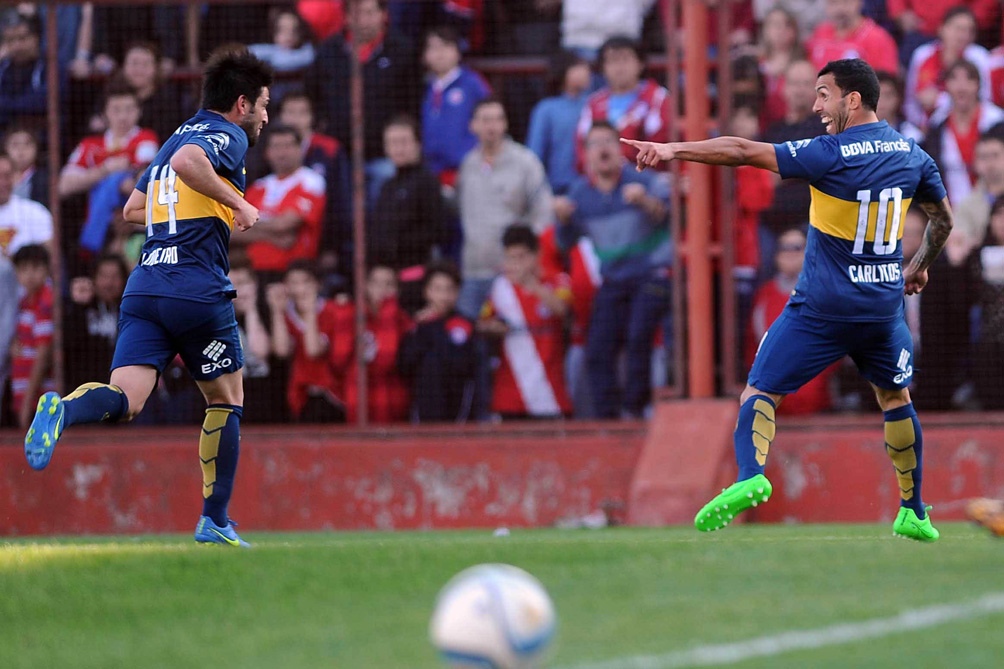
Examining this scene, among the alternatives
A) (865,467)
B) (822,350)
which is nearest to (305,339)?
(865,467)

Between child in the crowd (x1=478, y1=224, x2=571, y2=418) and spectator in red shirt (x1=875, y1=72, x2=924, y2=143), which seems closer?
spectator in red shirt (x1=875, y1=72, x2=924, y2=143)

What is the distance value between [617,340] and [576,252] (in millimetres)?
805

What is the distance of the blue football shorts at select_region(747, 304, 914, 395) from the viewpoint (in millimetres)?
8094

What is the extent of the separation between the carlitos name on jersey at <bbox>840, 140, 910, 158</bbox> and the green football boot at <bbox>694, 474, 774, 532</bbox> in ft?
5.46

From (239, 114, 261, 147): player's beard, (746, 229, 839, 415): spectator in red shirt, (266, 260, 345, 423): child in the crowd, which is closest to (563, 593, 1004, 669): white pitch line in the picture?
(239, 114, 261, 147): player's beard

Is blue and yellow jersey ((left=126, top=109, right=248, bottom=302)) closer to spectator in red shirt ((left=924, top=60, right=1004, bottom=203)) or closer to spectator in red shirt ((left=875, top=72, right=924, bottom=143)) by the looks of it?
spectator in red shirt ((left=875, top=72, right=924, bottom=143))

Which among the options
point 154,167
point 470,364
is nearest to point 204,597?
point 154,167

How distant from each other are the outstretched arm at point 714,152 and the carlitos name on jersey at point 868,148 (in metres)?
0.39

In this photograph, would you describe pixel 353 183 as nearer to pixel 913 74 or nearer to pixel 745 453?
pixel 913 74

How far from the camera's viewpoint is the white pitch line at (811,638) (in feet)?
15.8

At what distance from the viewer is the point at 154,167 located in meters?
8.45

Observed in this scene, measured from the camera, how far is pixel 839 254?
8070 millimetres

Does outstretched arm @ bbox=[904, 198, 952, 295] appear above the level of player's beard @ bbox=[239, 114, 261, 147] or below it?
below

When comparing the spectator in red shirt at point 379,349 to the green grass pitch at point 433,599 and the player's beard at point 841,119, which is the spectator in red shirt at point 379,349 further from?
the green grass pitch at point 433,599
